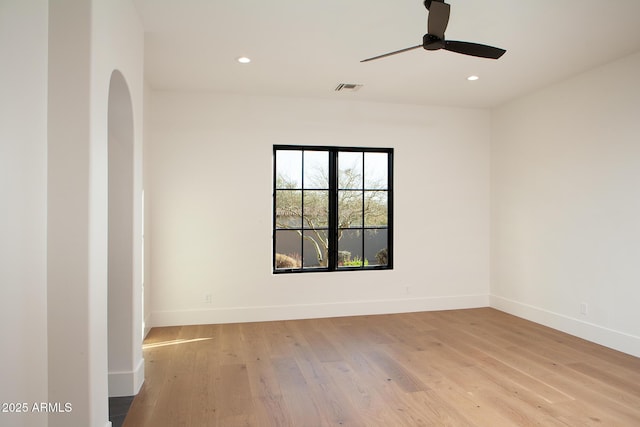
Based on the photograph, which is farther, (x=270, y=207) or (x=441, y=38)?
(x=270, y=207)

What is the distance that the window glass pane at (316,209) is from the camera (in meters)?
5.20

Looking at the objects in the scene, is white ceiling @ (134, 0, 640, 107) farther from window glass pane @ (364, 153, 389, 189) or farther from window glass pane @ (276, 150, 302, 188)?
window glass pane @ (364, 153, 389, 189)

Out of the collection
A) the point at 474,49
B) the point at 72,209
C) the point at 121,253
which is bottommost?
the point at 121,253

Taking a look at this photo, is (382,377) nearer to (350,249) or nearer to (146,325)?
(350,249)

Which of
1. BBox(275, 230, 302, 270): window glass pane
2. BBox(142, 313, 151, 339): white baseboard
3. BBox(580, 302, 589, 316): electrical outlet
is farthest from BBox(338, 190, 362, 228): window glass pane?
BBox(580, 302, 589, 316): electrical outlet

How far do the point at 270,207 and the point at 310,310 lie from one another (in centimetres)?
137

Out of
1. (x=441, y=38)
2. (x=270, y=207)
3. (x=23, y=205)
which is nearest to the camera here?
(x=23, y=205)

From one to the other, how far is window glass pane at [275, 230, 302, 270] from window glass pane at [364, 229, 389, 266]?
902 mm

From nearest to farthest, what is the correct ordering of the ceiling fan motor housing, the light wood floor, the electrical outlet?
the ceiling fan motor housing < the light wood floor < the electrical outlet

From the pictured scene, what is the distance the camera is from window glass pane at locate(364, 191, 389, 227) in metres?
5.39

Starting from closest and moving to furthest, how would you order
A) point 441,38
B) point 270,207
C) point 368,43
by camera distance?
point 441,38
point 368,43
point 270,207

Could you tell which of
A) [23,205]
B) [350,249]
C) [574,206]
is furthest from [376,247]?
[23,205]

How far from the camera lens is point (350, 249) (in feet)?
17.5

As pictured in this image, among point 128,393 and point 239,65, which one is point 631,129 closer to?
point 239,65
